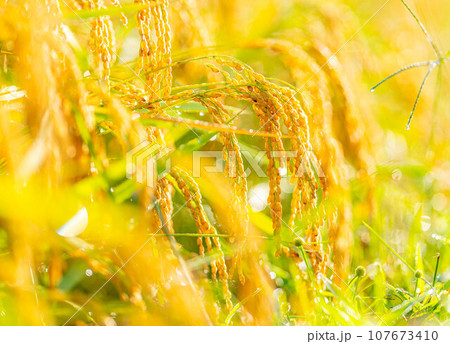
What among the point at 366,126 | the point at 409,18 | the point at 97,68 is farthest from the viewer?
the point at 409,18

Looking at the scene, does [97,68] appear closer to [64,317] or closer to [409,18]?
[64,317]

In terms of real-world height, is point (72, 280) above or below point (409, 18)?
below

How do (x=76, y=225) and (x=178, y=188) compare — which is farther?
(x=178, y=188)

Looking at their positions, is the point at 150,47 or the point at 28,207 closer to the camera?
the point at 28,207

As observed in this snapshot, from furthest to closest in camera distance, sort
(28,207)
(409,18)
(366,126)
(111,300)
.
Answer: (409,18) < (366,126) < (111,300) < (28,207)

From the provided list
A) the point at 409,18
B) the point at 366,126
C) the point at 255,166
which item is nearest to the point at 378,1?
the point at 409,18

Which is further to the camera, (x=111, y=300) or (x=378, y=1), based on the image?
(x=378, y=1)

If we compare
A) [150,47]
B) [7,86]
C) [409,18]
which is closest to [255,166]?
[150,47]
